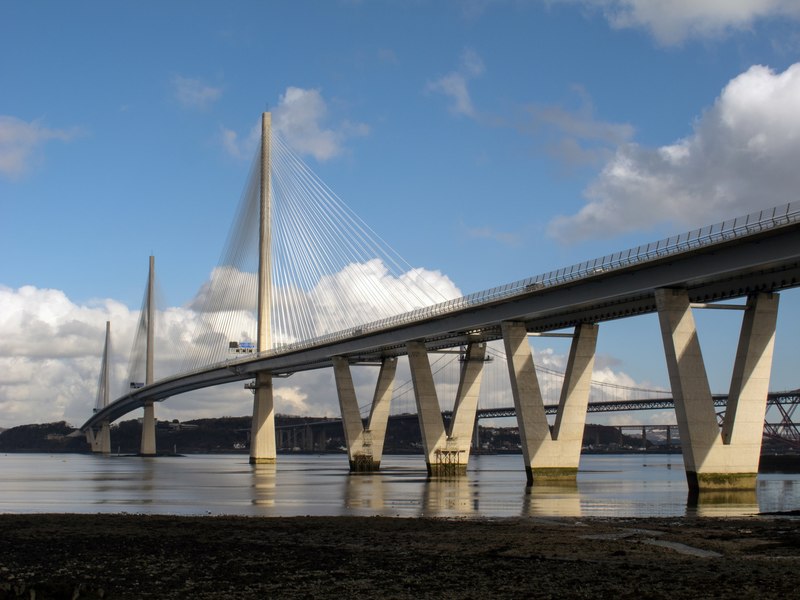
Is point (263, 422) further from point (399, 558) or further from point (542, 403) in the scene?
point (399, 558)

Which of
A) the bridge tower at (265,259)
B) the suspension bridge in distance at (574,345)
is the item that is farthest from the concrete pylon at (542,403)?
the bridge tower at (265,259)

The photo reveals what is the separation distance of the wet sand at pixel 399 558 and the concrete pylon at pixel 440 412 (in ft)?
176

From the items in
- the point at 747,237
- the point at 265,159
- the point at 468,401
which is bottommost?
the point at 468,401

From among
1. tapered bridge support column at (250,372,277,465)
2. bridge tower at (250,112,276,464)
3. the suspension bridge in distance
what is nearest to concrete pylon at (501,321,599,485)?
the suspension bridge in distance

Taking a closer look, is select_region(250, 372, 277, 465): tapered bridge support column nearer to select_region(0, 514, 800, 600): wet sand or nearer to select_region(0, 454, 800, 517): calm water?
select_region(0, 454, 800, 517): calm water

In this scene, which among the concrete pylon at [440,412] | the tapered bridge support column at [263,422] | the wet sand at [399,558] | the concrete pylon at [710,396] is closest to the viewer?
the wet sand at [399,558]

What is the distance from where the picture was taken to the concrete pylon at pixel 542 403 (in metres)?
71.4

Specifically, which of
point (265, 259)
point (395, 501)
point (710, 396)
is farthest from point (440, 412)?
point (395, 501)

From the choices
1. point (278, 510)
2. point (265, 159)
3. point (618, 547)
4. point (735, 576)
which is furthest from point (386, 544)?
point (265, 159)

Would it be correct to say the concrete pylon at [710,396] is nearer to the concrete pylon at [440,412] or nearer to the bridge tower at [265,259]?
the concrete pylon at [440,412]

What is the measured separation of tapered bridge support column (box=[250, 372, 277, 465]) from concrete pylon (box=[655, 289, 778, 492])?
7724 cm

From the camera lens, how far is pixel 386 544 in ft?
87.6

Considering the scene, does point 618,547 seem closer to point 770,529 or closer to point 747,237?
point 770,529

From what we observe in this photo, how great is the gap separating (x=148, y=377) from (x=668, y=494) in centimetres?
14587
